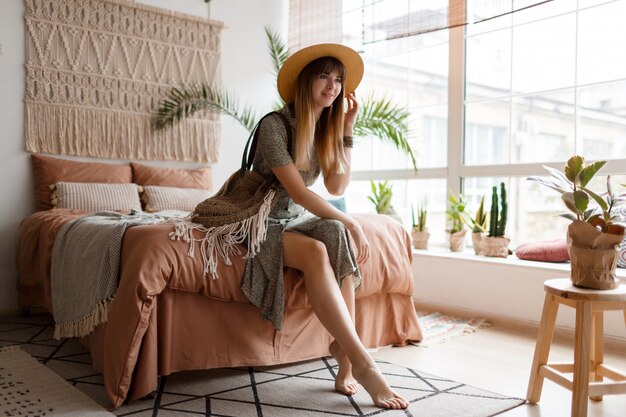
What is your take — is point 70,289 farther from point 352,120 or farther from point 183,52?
point 183,52

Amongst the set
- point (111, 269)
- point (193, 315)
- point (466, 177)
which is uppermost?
point (466, 177)

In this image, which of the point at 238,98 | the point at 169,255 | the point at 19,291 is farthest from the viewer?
the point at 238,98

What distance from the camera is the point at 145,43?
169 inches

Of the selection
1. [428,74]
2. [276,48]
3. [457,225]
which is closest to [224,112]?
[276,48]

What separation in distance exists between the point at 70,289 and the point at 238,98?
9.02 feet

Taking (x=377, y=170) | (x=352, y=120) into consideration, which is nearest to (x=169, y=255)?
(x=352, y=120)

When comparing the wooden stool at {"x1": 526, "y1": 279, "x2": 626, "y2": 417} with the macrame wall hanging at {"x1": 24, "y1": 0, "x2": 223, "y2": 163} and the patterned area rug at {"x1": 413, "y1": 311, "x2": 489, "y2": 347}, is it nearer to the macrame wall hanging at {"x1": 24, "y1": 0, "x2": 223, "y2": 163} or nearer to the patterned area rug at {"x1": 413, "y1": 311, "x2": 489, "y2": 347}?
the patterned area rug at {"x1": 413, "y1": 311, "x2": 489, "y2": 347}

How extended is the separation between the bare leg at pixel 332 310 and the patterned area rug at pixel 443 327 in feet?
3.32

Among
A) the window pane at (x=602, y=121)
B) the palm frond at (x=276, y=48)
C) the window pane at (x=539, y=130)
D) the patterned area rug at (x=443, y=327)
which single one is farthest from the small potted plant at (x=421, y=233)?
the palm frond at (x=276, y=48)

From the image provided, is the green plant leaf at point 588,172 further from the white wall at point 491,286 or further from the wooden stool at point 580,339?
the white wall at point 491,286

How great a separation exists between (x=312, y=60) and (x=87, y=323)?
55.5 inches

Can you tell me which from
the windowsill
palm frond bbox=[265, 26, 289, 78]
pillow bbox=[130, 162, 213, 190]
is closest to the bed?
the windowsill

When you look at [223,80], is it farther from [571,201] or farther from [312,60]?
[571,201]

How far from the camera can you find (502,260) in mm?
3484
